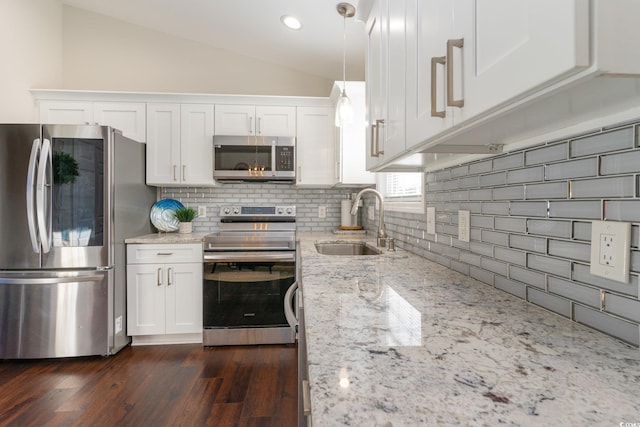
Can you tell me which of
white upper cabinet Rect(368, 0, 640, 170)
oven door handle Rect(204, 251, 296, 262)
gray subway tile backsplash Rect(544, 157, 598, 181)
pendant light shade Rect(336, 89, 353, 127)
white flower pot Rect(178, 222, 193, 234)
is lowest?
oven door handle Rect(204, 251, 296, 262)

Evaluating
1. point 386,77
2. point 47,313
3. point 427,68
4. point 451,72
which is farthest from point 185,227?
point 451,72

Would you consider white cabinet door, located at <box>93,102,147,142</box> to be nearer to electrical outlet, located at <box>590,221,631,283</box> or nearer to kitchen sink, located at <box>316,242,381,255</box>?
kitchen sink, located at <box>316,242,381,255</box>

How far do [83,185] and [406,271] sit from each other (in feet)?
7.67

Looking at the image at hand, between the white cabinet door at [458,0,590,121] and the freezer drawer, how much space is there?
8.79 feet

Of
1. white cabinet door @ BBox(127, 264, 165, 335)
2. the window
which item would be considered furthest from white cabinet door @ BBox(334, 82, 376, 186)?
white cabinet door @ BBox(127, 264, 165, 335)

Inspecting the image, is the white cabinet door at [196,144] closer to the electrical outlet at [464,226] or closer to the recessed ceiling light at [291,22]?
the recessed ceiling light at [291,22]

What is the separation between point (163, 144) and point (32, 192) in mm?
1018

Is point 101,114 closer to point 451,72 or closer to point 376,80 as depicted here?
point 376,80

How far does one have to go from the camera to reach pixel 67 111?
2900 millimetres

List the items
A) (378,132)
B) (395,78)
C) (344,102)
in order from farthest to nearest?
1. (344,102)
2. (378,132)
3. (395,78)

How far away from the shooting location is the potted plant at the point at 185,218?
3.03m

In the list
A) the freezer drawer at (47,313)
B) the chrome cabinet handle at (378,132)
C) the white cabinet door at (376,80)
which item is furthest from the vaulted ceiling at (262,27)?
the freezer drawer at (47,313)

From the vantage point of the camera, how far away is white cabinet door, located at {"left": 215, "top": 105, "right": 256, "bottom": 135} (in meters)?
3.01

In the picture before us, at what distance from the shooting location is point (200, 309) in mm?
2705
